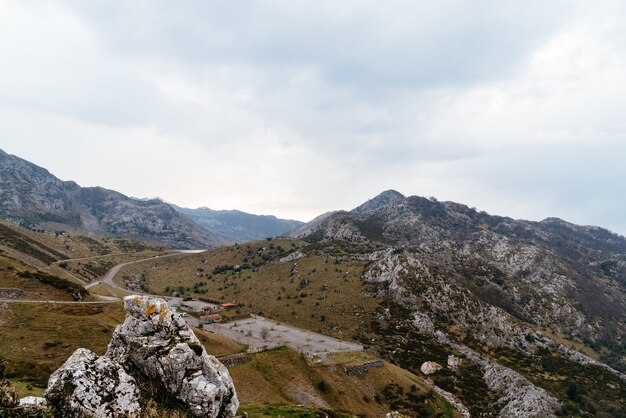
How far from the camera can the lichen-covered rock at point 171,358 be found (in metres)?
18.1

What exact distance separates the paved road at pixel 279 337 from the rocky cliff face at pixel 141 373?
2221 inches

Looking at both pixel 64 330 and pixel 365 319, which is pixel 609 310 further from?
pixel 64 330

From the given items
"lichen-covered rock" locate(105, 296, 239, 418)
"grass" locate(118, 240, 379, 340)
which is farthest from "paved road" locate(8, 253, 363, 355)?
"lichen-covered rock" locate(105, 296, 239, 418)

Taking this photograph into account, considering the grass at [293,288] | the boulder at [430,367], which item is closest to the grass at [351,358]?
the boulder at [430,367]

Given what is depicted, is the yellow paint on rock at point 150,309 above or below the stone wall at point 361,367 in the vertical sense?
above

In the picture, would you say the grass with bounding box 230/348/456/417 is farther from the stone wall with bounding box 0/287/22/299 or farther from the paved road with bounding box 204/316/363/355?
the stone wall with bounding box 0/287/22/299

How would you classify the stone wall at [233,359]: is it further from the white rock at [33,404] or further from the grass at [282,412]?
the white rock at [33,404]

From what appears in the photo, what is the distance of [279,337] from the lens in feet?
288

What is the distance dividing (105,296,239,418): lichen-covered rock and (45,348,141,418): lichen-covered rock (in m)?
1.83

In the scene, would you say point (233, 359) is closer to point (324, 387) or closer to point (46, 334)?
point (324, 387)

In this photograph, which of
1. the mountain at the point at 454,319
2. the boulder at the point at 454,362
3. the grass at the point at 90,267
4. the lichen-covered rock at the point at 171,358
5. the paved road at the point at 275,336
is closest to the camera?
the lichen-covered rock at the point at 171,358

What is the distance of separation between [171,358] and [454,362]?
9572cm

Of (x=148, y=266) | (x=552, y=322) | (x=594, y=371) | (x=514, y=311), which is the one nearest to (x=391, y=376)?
(x=594, y=371)

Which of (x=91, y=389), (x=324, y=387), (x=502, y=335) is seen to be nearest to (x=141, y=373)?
(x=91, y=389)
